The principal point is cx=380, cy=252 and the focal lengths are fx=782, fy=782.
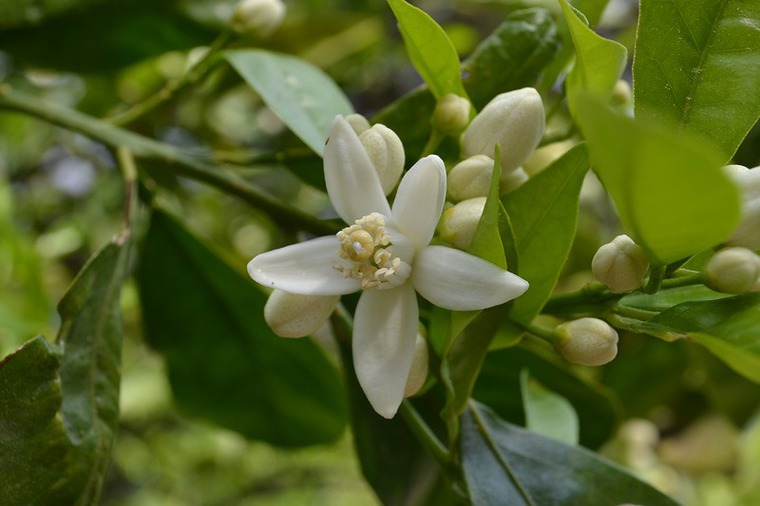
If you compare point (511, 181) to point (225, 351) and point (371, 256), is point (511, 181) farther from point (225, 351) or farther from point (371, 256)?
point (225, 351)

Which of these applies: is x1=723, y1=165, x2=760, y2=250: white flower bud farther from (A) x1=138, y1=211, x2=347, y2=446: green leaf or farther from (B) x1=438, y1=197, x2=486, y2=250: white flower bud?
(A) x1=138, y1=211, x2=347, y2=446: green leaf

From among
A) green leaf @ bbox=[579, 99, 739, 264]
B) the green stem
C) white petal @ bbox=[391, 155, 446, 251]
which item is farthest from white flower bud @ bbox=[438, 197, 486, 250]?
the green stem

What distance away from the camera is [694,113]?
1.87ft

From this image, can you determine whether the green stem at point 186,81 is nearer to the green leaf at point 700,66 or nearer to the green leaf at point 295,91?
the green leaf at point 295,91

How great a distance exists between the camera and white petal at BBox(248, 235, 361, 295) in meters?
0.55

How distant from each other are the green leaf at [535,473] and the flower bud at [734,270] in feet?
0.74

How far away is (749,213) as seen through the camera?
1.63 ft

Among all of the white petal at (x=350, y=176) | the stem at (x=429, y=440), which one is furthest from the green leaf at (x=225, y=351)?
the white petal at (x=350, y=176)

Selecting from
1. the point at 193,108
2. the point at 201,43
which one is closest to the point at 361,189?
the point at 201,43

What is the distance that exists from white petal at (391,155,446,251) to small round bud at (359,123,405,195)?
1.0 inches

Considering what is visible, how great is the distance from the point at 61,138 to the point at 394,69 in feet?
3.02

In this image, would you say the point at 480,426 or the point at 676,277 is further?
the point at 480,426

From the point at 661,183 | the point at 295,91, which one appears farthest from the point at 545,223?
the point at 295,91

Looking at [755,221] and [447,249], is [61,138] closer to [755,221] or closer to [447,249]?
[447,249]
